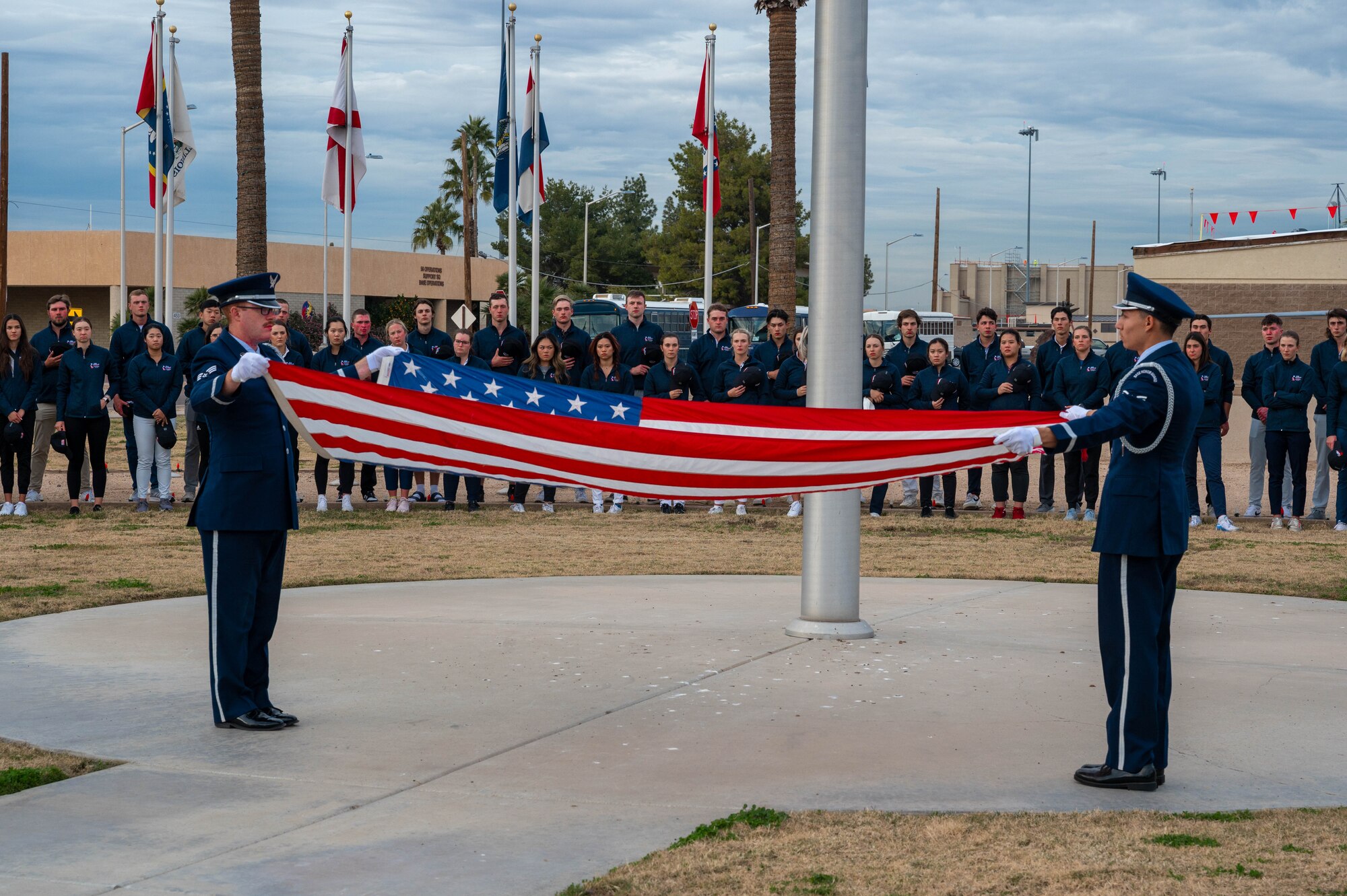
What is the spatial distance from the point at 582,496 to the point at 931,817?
39.4 feet

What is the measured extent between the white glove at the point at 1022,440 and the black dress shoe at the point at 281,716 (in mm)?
3334

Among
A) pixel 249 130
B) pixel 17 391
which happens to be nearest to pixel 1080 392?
pixel 17 391

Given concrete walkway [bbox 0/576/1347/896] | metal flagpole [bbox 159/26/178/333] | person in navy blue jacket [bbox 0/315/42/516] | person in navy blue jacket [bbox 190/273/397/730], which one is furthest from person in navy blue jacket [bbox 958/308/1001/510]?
metal flagpole [bbox 159/26/178/333]

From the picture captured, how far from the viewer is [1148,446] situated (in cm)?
555

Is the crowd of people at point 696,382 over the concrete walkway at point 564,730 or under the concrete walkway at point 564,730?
over

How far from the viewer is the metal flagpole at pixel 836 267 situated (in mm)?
8227

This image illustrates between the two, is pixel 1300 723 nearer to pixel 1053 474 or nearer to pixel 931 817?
pixel 931 817

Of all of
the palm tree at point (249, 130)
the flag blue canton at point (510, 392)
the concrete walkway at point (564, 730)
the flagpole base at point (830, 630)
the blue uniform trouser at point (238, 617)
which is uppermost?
the palm tree at point (249, 130)

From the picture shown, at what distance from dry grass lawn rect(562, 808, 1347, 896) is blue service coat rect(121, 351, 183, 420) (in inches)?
450

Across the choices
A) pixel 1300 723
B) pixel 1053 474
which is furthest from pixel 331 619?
pixel 1053 474

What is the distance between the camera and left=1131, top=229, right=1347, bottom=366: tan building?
4225cm

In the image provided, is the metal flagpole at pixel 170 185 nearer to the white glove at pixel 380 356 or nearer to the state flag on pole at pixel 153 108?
the state flag on pole at pixel 153 108

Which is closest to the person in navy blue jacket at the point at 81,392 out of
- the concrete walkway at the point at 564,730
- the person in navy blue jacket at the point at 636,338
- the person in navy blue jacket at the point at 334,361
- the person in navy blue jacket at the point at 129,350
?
the person in navy blue jacket at the point at 129,350

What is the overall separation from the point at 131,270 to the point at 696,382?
4563 centimetres
